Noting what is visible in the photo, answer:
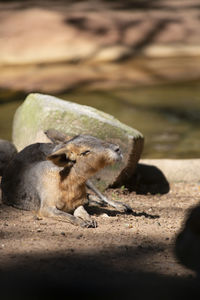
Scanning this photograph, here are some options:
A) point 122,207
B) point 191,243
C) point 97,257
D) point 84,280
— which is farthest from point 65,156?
point 84,280

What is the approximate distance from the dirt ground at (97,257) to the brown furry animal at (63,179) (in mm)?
76

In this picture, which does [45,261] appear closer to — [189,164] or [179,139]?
[189,164]

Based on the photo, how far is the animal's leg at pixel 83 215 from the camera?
3435 mm

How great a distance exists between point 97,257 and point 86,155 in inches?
31.6

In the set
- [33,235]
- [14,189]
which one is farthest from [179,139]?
[33,235]

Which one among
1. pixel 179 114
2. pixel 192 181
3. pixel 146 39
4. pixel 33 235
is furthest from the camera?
pixel 146 39

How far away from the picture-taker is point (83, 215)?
351cm

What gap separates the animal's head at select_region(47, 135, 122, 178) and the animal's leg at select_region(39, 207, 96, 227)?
271 millimetres

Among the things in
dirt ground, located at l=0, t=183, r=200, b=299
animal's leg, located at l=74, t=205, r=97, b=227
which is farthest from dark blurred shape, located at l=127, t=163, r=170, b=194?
animal's leg, located at l=74, t=205, r=97, b=227

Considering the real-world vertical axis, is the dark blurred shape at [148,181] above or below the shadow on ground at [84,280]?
below

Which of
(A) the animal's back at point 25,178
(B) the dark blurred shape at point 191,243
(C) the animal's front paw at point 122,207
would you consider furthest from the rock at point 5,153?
(B) the dark blurred shape at point 191,243

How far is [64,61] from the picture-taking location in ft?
36.2

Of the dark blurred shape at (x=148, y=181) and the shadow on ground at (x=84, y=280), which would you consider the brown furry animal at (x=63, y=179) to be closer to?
the shadow on ground at (x=84, y=280)

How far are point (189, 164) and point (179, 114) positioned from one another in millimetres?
2779
